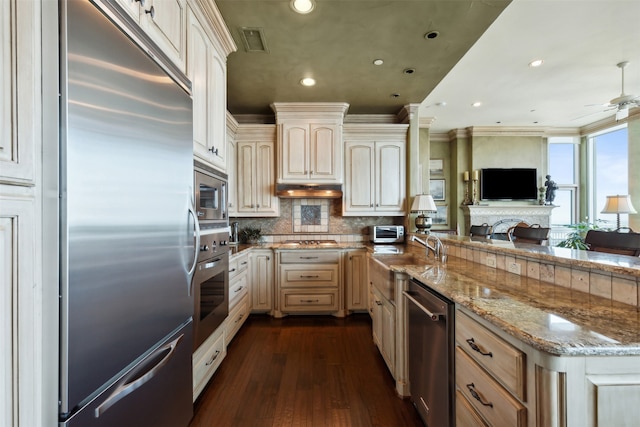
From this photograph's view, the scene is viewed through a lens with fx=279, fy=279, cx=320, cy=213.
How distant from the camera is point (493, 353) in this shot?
945 mm

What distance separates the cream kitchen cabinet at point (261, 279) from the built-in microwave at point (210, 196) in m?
1.30

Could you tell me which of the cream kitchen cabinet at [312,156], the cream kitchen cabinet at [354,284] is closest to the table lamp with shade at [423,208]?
the cream kitchen cabinet at [354,284]

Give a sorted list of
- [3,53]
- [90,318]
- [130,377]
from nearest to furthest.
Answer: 1. [3,53]
2. [90,318]
3. [130,377]

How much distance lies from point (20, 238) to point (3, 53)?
42cm

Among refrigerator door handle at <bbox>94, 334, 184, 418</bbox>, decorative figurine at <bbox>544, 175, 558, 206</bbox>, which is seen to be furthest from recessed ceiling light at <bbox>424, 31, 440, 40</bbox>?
decorative figurine at <bbox>544, 175, 558, 206</bbox>

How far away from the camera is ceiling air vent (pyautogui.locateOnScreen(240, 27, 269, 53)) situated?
7.23 feet

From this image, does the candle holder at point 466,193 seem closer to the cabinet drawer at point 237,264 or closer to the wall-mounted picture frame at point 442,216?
the wall-mounted picture frame at point 442,216

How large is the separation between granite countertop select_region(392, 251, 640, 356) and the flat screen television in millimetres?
5212

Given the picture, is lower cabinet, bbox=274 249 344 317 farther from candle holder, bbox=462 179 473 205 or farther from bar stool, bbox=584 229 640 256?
candle holder, bbox=462 179 473 205

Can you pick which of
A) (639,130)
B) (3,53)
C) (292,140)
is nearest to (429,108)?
(292,140)

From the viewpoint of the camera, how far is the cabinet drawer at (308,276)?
11.2 feet

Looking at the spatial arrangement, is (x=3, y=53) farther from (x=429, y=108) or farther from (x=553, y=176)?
(x=553, y=176)

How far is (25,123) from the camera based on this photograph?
2.20 feet

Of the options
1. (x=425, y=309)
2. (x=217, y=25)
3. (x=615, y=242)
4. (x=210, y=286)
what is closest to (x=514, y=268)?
(x=425, y=309)
